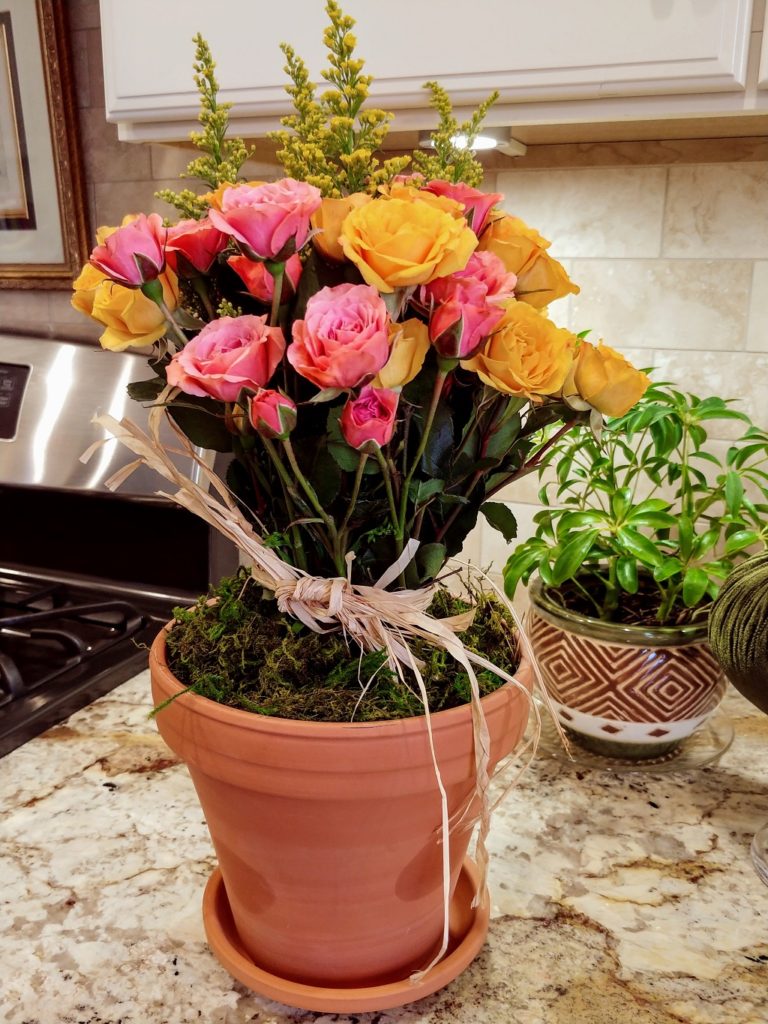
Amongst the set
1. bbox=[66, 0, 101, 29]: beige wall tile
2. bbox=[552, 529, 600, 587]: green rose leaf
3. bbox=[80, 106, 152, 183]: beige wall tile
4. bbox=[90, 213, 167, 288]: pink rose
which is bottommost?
bbox=[552, 529, 600, 587]: green rose leaf

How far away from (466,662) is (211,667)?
0.58ft

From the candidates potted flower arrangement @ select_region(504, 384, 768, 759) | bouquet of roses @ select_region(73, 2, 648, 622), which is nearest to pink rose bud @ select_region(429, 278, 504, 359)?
bouquet of roses @ select_region(73, 2, 648, 622)

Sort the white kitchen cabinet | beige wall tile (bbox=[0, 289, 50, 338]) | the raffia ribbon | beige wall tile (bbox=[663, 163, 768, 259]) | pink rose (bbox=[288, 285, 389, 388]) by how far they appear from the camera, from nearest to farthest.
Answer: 1. pink rose (bbox=[288, 285, 389, 388])
2. the raffia ribbon
3. the white kitchen cabinet
4. beige wall tile (bbox=[663, 163, 768, 259])
5. beige wall tile (bbox=[0, 289, 50, 338])

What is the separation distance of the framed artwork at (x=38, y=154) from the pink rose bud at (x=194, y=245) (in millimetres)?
1006

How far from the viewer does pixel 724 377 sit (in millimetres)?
1099

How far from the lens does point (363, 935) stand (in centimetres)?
56

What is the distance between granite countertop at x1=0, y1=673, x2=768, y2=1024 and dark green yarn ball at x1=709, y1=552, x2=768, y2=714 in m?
0.16

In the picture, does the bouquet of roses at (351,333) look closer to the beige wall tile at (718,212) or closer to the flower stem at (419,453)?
the flower stem at (419,453)

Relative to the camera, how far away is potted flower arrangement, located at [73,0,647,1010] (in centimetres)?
44

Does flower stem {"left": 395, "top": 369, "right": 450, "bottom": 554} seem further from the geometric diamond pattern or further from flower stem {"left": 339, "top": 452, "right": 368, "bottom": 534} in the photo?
the geometric diamond pattern

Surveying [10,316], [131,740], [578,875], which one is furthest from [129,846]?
[10,316]

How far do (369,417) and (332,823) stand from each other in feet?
0.83

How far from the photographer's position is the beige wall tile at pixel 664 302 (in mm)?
1070

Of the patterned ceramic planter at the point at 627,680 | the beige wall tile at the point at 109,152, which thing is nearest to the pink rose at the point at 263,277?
the patterned ceramic planter at the point at 627,680
